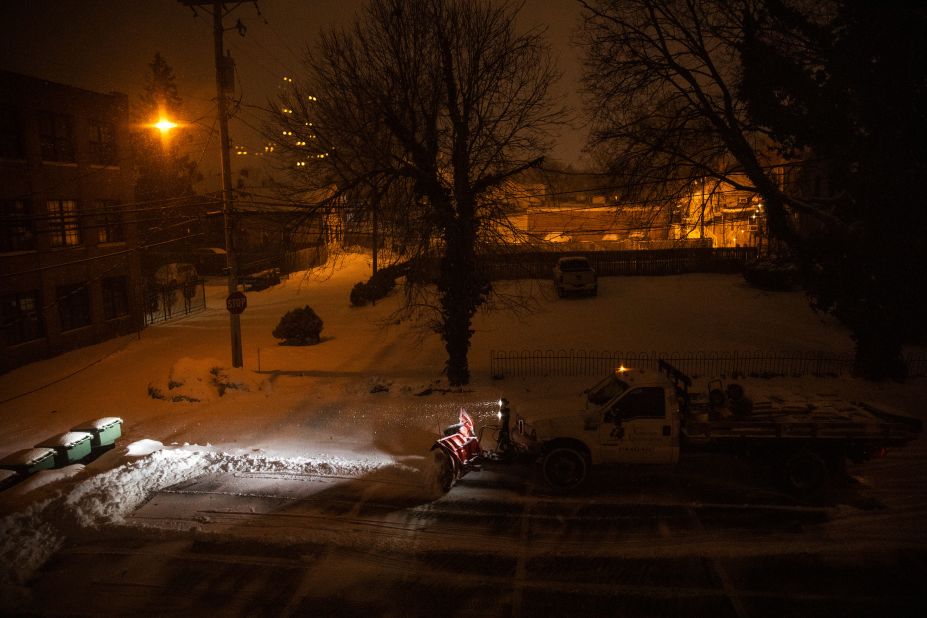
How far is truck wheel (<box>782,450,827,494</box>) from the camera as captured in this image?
952 centimetres

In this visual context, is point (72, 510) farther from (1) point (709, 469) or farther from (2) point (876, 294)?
(2) point (876, 294)

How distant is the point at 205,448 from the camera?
1262 centimetres

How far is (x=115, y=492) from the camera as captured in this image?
10.2m

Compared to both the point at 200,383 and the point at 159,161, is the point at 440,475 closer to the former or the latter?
the point at 200,383

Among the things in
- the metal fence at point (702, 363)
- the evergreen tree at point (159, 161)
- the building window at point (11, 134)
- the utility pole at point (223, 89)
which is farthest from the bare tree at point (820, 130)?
the evergreen tree at point (159, 161)

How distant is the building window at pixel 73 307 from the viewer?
2434 centimetres

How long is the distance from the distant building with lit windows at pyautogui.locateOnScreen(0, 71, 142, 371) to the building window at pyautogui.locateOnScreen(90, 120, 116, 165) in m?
0.04

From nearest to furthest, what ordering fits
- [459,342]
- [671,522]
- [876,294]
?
[671,522] → [876,294] → [459,342]

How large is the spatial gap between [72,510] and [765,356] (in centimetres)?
1714

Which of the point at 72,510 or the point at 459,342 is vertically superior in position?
the point at 459,342

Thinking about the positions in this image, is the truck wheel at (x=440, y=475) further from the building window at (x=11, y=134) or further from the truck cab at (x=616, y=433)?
the building window at (x=11, y=134)

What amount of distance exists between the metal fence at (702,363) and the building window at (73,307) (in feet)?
57.9

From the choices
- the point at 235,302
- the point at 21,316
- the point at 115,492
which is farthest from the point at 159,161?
the point at 115,492

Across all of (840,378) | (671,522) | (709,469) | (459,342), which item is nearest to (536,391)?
(459,342)
